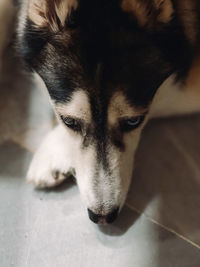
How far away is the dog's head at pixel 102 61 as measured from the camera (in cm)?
117

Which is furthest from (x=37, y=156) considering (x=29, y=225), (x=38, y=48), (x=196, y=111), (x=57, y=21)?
(x=196, y=111)

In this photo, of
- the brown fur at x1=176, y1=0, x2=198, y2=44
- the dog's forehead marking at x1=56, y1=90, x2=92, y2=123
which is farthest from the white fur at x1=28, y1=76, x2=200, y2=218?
the brown fur at x1=176, y1=0, x2=198, y2=44

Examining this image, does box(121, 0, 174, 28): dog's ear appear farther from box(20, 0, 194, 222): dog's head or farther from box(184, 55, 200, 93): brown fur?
box(184, 55, 200, 93): brown fur

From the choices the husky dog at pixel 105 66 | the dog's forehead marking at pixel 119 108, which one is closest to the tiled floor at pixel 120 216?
the husky dog at pixel 105 66

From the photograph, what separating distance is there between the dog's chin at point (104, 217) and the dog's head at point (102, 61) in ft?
0.22

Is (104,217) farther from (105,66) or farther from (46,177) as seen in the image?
(105,66)

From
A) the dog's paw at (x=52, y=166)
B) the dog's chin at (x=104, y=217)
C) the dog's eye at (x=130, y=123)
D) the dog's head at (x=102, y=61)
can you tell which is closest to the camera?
the dog's head at (x=102, y=61)

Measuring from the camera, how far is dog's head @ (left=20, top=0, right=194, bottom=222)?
1.17m

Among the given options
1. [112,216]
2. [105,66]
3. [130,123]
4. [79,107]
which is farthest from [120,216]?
[105,66]

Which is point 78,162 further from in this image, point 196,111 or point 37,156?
point 196,111

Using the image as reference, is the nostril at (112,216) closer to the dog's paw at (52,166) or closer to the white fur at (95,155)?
the white fur at (95,155)

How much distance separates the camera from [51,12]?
120 cm

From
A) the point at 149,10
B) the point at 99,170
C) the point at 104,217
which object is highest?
the point at 149,10

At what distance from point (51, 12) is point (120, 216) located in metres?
0.86
